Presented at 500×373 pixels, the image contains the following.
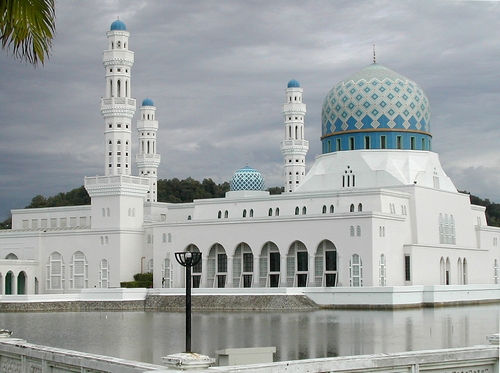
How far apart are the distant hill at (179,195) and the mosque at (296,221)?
25.7 m

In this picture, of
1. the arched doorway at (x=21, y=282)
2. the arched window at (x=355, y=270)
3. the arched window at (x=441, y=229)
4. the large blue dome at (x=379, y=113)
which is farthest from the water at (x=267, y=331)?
the large blue dome at (x=379, y=113)

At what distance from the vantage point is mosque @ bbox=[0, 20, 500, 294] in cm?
4091

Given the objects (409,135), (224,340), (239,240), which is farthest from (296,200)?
(224,340)

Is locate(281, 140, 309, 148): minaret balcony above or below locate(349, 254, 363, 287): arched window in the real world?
above

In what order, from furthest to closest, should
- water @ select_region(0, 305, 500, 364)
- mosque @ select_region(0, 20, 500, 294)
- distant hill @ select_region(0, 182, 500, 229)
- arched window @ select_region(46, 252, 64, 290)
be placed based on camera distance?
distant hill @ select_region(0, 182, 500, 229)
arched window @ select_region(46, 252, 64, 290)
mosque @ select_region(0, 20, 500, 294)
water @ select_region(0, 305, 500, 364)

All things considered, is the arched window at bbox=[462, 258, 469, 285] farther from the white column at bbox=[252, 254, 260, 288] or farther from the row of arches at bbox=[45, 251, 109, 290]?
the row of arches at bbox=[45, 251, 109, 290]

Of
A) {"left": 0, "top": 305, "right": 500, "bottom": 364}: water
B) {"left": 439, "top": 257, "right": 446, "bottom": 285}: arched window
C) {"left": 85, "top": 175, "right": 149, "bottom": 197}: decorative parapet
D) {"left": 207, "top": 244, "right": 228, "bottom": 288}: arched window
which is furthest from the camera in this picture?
{"left": 85, "top": 175, "right": 149, "bottom": 197}: decorative parapet

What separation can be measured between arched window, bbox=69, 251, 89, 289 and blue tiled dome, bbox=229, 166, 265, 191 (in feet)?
30.9

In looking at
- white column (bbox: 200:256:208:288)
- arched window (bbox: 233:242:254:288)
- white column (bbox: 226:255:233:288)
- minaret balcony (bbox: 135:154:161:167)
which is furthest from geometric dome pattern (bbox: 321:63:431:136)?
minaret balcony (bbox: 135:154:161:167)

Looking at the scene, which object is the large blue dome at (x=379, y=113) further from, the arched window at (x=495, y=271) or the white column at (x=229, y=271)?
the white column at (x=229, y=271)

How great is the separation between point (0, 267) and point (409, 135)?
75.8 ft

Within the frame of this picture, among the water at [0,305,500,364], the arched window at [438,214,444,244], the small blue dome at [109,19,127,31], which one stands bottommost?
the water at [0,305,500,364]

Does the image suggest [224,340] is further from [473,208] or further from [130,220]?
[473,208]

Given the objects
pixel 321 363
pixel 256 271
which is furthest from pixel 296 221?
pixel 321 363
